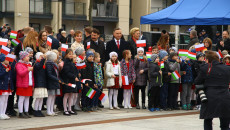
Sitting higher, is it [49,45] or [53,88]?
[49,45]

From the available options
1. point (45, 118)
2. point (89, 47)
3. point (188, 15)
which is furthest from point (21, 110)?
point (188, 15)

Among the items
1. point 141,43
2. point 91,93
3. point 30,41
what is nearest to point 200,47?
point 141,43

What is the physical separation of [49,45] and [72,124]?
2.83 meters

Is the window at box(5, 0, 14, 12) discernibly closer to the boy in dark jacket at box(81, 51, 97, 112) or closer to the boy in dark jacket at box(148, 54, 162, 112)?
the boy in dark jacket at box(81, 51, 97, 112)

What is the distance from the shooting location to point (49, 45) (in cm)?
1240

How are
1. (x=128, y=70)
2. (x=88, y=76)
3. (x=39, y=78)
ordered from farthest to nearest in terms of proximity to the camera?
(x=128, y=70), (x=88, y=76), (x=39, y=78)

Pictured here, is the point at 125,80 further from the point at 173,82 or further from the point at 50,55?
the point at 50,55

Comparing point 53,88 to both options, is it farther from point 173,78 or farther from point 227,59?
point 227,59

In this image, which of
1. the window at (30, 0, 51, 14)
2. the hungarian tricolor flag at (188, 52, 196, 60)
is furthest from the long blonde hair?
the window at (30, 0, 51, 14)

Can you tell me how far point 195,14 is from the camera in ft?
51.8

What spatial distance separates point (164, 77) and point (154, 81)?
37 cm

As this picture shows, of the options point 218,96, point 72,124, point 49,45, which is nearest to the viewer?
point 218,96

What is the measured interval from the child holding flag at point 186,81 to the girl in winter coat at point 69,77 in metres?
3.47

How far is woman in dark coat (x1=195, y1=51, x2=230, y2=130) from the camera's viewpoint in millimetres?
8258
